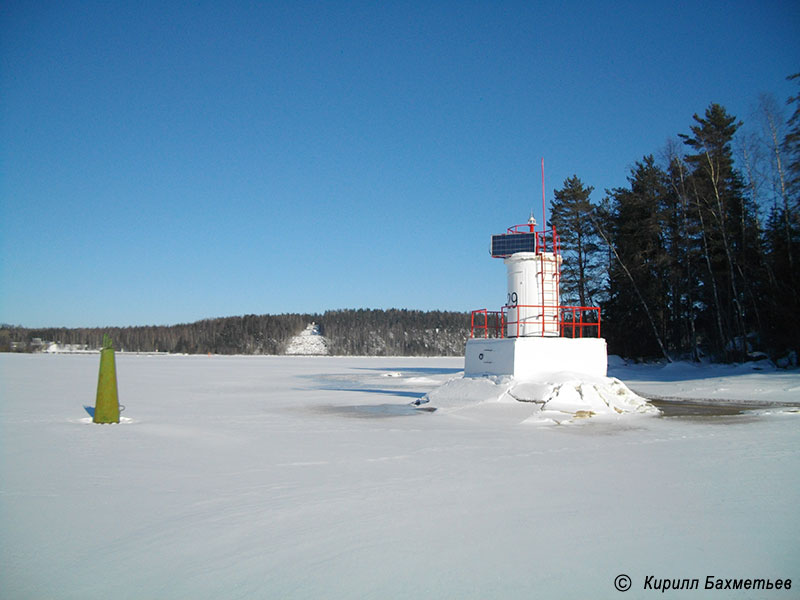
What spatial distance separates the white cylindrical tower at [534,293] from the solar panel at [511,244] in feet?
0.66

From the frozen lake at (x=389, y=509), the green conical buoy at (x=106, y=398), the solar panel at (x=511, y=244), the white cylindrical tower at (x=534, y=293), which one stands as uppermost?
the solar panel at (x=511, y=244)

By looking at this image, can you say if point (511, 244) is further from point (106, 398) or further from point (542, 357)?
point (106, 398)

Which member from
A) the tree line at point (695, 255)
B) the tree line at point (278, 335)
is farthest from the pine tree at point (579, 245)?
the tree line at point (278, 335)

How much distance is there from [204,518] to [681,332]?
3705 cm

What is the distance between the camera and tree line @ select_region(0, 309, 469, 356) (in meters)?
143

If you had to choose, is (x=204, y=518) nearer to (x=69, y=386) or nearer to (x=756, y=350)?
(x=69, y=386)

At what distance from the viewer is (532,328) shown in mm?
16953

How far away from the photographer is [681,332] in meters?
36.7

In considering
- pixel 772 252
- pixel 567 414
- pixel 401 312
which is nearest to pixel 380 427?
pixel 567 414

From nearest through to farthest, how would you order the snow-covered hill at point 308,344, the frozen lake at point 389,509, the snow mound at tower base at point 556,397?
the frozen lake at point 389,509 → the snow mound at tower base at point 556,397 → the snow-covered hill at point 308,344

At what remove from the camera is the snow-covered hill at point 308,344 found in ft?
482

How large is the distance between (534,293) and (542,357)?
215cm

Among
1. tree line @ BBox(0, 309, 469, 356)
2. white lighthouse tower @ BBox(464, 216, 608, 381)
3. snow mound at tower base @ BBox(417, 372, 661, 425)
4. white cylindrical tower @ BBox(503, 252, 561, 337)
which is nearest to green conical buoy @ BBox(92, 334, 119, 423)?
snow mound at tower base @ BBox(417, 372, 661, 425)

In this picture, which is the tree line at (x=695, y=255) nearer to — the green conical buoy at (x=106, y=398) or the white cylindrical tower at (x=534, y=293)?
the white cylindrical tower at (x=534, y=293)
